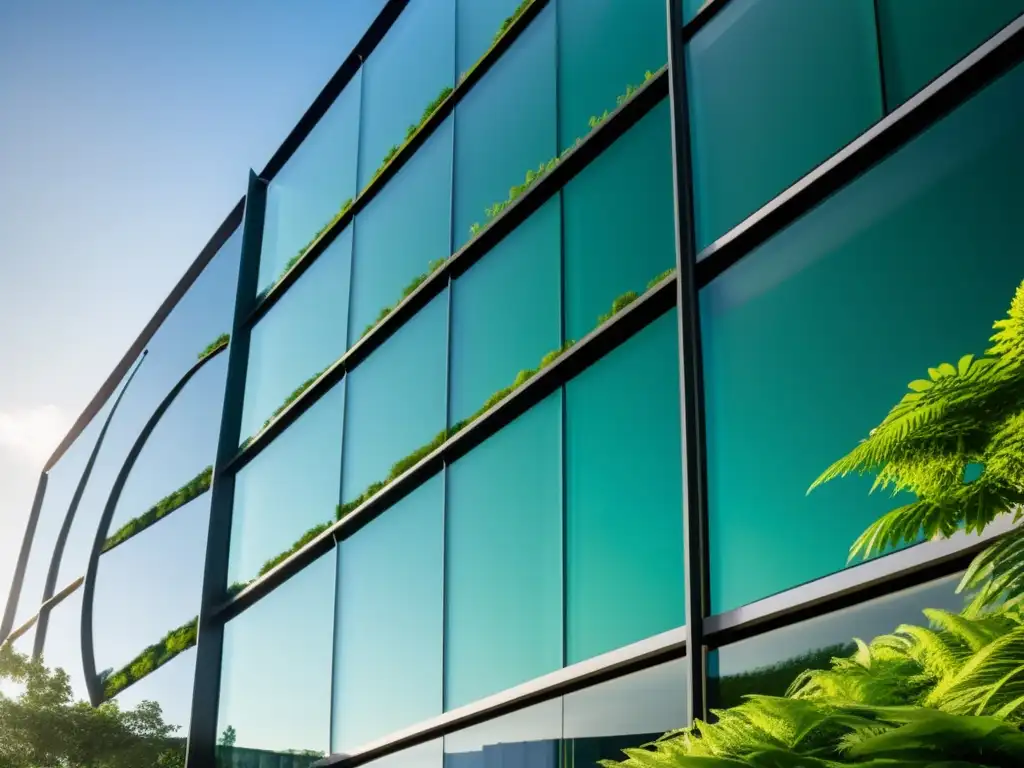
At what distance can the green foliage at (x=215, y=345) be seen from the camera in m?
19.8

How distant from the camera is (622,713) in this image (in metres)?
7.67

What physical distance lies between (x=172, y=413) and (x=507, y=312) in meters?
12.9

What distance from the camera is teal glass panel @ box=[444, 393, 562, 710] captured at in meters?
8.89

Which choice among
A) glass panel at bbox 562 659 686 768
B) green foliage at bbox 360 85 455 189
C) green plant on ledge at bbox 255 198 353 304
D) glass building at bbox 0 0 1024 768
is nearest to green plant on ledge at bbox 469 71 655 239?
glass building at bbox 0 0 1024 768

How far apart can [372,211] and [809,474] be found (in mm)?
9827

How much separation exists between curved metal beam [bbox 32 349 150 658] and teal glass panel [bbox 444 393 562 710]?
17.7 m

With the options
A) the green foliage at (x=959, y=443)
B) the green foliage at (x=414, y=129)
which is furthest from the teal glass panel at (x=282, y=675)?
the green foliage at (x=959, y=443)

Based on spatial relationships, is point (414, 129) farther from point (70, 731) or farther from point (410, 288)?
point (70, 731)

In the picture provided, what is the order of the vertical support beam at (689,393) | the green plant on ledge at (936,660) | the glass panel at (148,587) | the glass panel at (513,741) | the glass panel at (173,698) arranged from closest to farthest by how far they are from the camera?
the green plant on ledge at (936,660) < the vertical support beam at (689,393) < the glass panel at (513,741) < the glass panel at (173,698) < the glass panel at (148,587)

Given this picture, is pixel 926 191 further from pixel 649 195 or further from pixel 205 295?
pixel 205 295

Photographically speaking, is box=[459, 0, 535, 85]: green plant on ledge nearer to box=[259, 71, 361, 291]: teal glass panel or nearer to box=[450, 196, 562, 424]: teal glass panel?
box=[450, 196, 562, 424]: teal glass panel

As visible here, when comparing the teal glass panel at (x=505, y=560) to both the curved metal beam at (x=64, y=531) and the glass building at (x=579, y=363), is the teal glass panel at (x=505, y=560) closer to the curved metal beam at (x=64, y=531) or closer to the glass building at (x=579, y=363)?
the glass building at (x=579, y=363)

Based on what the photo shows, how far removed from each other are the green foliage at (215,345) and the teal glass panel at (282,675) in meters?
5.81

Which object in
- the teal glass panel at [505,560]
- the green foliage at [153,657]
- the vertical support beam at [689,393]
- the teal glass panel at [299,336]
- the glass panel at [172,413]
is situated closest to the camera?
the vertical support beam at [689,393]
